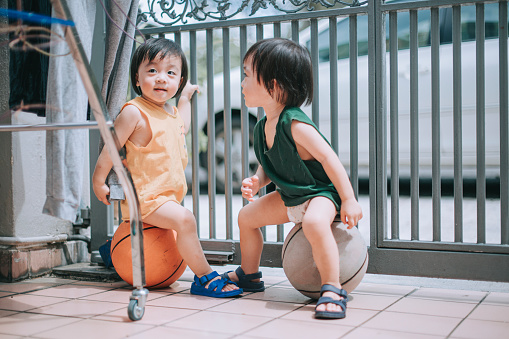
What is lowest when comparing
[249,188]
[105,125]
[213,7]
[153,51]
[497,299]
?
[497,299]

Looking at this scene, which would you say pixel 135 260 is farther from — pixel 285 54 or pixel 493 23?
pixel 493 23

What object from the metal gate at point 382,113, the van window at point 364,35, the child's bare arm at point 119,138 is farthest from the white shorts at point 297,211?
the van window at point 364,35

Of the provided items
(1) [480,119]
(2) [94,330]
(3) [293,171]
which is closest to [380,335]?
(3) [293,171]

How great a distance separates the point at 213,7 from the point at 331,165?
1188 millimetres

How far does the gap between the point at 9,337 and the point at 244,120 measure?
1519 millimetres

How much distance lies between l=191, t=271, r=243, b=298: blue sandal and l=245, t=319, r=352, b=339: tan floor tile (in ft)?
1.44

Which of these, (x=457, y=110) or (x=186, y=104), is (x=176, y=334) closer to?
(x=186, y=104)

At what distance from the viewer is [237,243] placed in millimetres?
2924

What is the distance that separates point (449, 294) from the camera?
7.97 ft

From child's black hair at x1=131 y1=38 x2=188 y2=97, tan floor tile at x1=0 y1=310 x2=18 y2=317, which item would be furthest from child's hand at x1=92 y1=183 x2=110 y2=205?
tan floor tile at x1=0 y1=310 x2=18 y2=317

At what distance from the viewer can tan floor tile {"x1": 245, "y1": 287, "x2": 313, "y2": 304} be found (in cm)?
235

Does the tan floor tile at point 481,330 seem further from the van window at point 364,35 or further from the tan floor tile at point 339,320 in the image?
the van window at point 364,35

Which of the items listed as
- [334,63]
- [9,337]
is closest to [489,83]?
[334,63]

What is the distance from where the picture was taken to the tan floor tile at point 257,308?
2.13 metres
